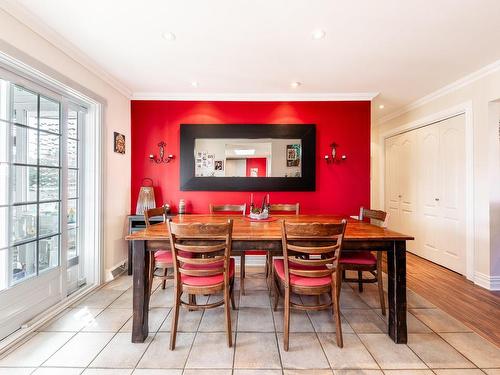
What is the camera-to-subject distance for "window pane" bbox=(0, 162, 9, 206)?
1.85 meters

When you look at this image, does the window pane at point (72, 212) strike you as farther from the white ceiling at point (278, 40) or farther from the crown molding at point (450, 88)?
the crown molding at point (450, 88)

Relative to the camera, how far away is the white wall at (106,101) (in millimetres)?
1873

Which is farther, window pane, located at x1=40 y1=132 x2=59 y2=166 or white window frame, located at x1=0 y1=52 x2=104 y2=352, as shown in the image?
white window frame, located at x1=0 y1=52 x2=104 y2=352

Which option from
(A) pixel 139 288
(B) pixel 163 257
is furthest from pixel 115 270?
(A) pixel 139 288

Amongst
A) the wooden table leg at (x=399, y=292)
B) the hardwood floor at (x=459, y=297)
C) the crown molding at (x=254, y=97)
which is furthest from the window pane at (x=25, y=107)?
the hardwood floor at (x=459, y=297)

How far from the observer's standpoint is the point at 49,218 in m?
2.28

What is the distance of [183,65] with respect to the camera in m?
2.72

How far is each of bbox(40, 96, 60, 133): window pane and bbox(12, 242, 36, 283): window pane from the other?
1071 millimetres

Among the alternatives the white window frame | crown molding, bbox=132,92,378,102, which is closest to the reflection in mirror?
crown molding, bbox=132,92,378,102

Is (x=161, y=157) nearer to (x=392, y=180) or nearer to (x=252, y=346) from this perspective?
(x=252, y=346)

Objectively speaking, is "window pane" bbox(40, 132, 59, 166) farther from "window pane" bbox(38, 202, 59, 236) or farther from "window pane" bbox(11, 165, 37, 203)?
"window pane" bbox(38, 202, 59, 236)

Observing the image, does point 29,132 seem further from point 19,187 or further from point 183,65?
point 183,65

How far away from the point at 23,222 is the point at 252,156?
103 inches

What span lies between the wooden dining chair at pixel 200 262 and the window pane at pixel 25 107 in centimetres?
161
